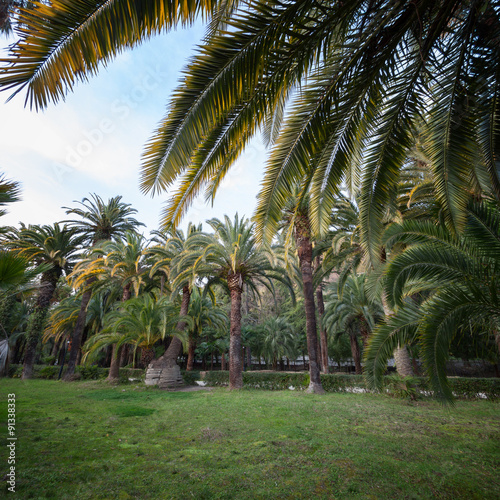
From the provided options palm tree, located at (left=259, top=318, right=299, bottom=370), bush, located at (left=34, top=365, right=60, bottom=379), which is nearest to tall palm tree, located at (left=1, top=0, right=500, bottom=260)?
bush, located at (left=34, top=365, right=60, bottom=379)

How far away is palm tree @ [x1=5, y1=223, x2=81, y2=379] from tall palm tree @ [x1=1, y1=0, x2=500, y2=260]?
70.5 feet

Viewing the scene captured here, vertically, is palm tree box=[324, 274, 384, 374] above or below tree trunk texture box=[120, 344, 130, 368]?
above

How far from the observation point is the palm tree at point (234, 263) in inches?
616

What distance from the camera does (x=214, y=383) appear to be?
19281 millimetres

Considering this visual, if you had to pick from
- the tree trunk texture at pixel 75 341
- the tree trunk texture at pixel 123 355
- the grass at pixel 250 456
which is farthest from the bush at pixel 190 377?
the grass at pixel 250 456

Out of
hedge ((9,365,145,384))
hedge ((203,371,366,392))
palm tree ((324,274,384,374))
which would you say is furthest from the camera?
hedge ((9,365,145,384))

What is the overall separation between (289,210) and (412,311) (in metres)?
9.98

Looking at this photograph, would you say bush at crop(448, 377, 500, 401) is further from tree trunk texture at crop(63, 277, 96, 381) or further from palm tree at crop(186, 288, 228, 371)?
tree trunk texture at crop(63, 277, 96, 381)

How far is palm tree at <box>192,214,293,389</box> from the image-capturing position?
51.4 ft

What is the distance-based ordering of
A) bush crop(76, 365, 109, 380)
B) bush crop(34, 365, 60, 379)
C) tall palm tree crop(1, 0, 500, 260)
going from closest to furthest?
tall palm tree crop(1, 0, 500, 260), bush crop(76, 365, 109, 380), bush crop(34, 365, 60, 379)

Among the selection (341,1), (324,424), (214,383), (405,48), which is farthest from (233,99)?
(214,383)

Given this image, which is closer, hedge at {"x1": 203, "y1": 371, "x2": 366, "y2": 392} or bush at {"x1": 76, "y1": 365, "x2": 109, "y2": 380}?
hedge at {"x1": 203, "y1": 371, "x2": 366, "y2": 392}

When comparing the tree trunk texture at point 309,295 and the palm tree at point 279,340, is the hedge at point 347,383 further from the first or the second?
the palm tree at point 279,340

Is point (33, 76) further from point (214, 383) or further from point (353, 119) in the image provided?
point (214, 383)
